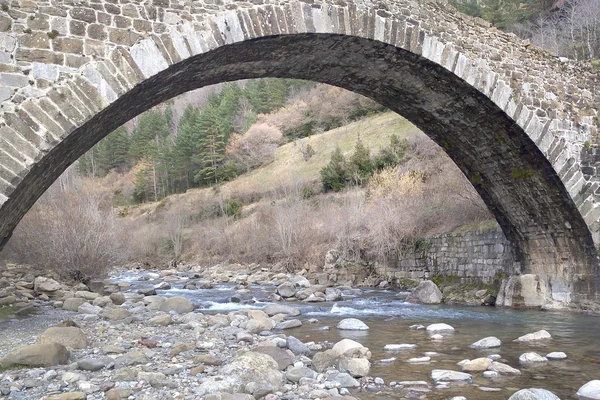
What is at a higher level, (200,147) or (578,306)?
(200,147)

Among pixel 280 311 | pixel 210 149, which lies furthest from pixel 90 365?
pixel 210 149

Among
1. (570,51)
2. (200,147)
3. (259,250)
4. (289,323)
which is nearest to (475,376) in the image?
(289,323)

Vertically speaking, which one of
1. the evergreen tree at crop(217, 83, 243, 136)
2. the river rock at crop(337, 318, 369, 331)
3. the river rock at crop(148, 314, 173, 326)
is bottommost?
the river rock at crop(148, 314, 173, 326)

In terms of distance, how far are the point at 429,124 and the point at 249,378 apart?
27.2 feet

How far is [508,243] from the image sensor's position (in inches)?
543

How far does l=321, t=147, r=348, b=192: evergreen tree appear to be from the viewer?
1331 inches

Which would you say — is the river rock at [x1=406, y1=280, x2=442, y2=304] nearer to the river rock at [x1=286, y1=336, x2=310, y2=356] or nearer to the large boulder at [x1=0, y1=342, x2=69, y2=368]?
the river rock at [x1=286, y1=336, x2=310, y2=356]

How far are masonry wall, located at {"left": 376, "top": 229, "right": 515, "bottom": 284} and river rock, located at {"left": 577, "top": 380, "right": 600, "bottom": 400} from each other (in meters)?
8.21

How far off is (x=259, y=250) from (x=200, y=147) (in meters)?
26.3

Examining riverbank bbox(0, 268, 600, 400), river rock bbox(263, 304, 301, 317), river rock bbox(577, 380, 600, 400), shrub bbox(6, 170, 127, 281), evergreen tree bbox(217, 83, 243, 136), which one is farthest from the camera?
evergreen tree bbox(217, 83, 243, 136)

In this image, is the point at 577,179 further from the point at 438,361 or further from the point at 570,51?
the point at 570,51

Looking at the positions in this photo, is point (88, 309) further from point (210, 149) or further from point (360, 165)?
point (210, 149)

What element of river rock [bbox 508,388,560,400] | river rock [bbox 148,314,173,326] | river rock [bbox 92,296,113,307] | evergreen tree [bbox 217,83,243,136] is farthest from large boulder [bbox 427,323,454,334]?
evergreen tree [bbox 217,83,243,136]

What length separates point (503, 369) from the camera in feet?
21.0
